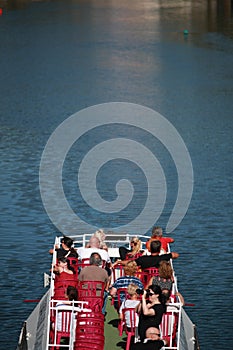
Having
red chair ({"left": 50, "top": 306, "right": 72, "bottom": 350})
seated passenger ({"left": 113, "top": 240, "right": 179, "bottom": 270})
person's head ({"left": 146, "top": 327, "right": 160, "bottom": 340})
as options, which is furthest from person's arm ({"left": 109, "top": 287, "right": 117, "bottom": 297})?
person's head ({"left": 146, "top": 327, "right": 160, "bottom": 340})

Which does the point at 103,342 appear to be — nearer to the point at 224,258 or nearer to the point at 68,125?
the point at 224,258

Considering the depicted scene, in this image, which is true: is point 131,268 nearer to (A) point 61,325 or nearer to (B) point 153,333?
(A) point 61,325

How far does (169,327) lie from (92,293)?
4.52 ft

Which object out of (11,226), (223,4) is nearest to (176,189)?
(11,226)

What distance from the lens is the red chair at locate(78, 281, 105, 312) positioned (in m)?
14.2

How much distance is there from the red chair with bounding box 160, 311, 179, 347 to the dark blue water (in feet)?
13.2

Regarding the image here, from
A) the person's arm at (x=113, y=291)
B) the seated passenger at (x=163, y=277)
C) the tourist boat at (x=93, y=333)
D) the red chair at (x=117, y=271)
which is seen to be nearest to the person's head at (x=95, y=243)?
the red chair at (x=117, y=271)

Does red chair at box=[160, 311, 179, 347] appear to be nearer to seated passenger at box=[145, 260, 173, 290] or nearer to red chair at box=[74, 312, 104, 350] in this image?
seated passenger at box=[145, 260, 173, 290]

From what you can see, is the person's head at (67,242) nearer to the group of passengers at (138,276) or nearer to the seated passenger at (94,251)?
the group of passengers at (138,276)

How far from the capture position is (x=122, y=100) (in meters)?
47.9

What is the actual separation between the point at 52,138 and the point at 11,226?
42.1 ft

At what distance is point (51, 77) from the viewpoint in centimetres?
5541

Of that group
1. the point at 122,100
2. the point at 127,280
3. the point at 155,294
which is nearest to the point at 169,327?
the point at 155,294

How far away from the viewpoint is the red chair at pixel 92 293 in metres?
14.2
